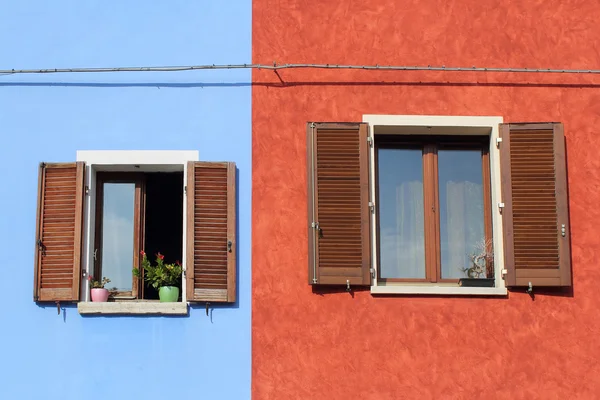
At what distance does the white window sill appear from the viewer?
9.62 m

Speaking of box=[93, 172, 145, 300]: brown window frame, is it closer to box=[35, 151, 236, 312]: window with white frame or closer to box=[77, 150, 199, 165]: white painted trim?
box=[35, 151, 236, 312]: window with white frame

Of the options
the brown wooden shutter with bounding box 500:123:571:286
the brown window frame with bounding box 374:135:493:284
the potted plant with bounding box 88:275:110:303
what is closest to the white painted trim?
the potted plant with bounding box 88:275:110:303

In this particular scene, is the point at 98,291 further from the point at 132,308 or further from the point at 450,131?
the point at 450,131

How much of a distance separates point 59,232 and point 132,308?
38.5 inches

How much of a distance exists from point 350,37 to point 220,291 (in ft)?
8.94

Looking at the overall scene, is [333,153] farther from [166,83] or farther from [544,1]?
[544,1]

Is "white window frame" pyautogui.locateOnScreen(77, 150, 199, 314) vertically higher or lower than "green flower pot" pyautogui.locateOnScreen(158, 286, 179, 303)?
higher

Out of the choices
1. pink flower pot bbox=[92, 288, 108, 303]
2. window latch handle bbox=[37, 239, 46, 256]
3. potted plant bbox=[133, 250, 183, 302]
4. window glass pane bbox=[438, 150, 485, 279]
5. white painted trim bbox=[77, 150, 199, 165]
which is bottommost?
pink flower pot bbox=[92, 288, 108, 303]

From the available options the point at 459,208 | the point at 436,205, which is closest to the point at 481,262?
the point at 459,208

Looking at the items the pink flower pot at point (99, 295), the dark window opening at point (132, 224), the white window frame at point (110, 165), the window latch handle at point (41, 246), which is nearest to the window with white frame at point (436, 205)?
the white window frame at point (110, 165)

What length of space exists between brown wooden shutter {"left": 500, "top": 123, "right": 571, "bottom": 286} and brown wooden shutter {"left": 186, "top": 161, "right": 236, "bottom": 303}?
252cm

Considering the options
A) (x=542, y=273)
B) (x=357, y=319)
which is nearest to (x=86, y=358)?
(x=357, y=319)

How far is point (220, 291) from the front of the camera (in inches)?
376

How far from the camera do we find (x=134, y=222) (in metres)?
10.2
